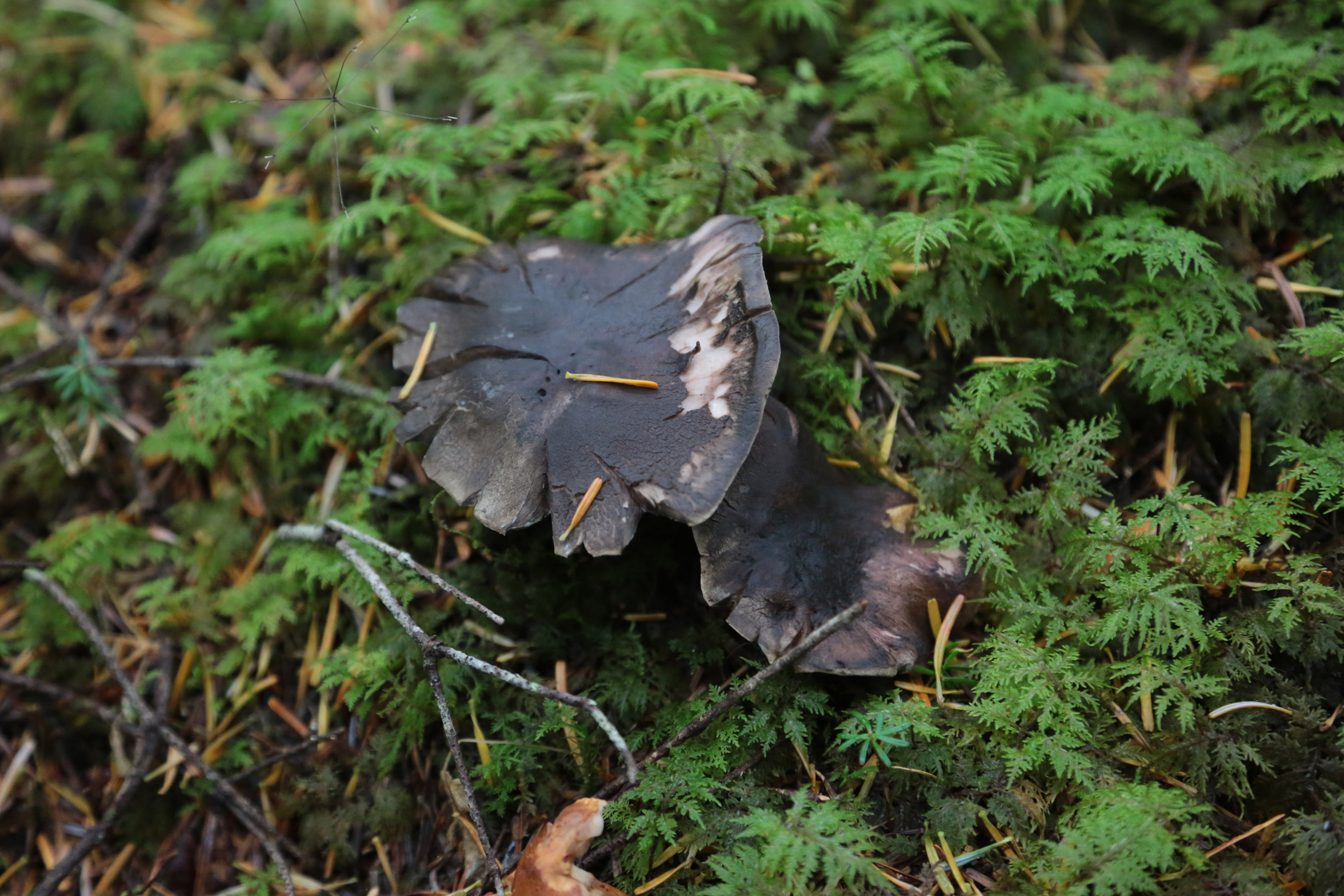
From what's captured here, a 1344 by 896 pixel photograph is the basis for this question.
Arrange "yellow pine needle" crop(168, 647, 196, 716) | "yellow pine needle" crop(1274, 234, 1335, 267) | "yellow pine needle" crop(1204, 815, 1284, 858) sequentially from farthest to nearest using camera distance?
"yellow pine needle" crop(168, 647, 196, 716), "yellow pine needle" crop(1274, 234, 1335, 267), "yellow pine needle" crop(1204, 815, 1284, 858)

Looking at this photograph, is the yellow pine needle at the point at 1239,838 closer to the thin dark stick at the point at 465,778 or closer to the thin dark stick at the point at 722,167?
the thin dark stick at the point at 465,778

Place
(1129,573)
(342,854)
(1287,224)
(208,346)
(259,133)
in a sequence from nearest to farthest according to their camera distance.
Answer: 1. (1129,573)
2. (342,854)
3. (1287,224)
4. (208,346)
5. (259,133)

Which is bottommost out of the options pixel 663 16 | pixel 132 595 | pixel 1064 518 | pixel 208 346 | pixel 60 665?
pixel 60 665

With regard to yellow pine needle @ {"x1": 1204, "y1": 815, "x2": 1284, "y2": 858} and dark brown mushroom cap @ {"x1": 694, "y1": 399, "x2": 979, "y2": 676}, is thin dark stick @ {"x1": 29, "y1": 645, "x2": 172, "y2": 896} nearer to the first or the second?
dark brown mushroom cap @ {"x1": 694, "y1": 399, "x2": 979, "y2": 676}

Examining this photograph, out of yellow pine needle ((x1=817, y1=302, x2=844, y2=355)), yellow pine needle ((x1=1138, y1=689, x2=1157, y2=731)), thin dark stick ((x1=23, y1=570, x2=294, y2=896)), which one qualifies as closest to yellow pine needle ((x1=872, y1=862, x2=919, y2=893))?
yellow pine needle ((x1=1138, y1=689, x2=1157, y2=731))

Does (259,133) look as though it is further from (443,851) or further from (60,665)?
(443,851)

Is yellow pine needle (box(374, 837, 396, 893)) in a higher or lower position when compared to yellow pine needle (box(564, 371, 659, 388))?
lower

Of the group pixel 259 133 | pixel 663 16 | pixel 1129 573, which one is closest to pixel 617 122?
pixel 663 16
